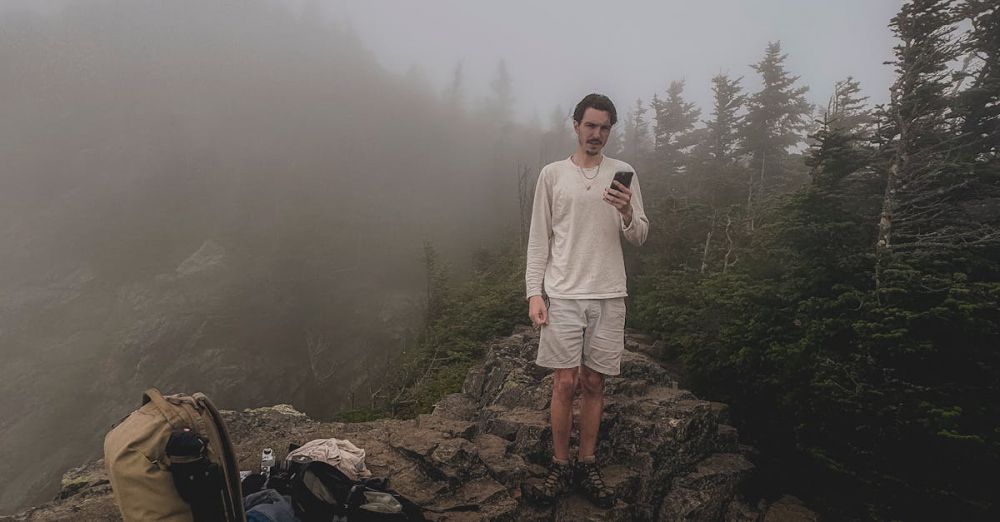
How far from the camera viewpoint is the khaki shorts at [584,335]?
10.8ft

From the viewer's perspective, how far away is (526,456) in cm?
425

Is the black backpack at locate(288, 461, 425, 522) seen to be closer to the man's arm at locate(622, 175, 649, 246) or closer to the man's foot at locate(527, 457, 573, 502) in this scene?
the man's foot at locate(527, 457, 573, 502)

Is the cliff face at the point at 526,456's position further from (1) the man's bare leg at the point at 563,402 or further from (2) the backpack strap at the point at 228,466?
(2) the backpack strap at the point at 228,466

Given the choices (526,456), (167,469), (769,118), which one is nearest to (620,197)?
(526,456)

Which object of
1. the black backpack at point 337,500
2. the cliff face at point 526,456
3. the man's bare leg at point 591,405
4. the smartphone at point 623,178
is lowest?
the cliff face at point 526,456

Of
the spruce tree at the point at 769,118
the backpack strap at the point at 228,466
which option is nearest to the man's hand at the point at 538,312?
the backpack strap at the point at 228,466

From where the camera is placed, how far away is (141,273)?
37.7m

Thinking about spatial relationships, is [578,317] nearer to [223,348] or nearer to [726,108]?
[726,108]

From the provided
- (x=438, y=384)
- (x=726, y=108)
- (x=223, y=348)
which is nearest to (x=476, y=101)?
(x=726, y=108)

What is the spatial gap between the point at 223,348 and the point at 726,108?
40375 mm

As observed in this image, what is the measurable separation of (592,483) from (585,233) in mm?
2158

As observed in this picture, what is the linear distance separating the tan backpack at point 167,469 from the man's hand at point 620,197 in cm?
283

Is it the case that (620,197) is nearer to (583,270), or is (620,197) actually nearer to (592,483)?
(583,270)

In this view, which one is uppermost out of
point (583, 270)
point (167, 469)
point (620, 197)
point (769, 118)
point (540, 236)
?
point (769, 118)
